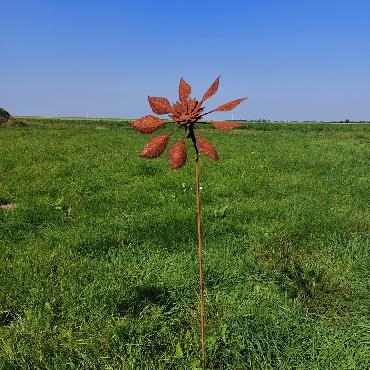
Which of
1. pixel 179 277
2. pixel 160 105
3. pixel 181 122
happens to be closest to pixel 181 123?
pixel 181 122

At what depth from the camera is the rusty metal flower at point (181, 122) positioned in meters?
1.98

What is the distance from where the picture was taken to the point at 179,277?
4570 mm

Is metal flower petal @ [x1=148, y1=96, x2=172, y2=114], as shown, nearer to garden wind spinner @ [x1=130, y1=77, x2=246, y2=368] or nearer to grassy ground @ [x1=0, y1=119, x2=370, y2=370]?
garden wind spinner @ [x1=130, y1=77, x2=246, y2=368]

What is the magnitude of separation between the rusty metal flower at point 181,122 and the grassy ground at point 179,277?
187cm

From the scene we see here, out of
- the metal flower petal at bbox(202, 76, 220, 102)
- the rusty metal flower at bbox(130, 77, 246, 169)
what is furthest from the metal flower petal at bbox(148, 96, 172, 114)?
the metal flower petal at bbox(202, 76, 220, 102)

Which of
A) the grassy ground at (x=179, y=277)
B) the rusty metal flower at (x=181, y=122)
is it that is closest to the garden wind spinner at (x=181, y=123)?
the rusty metal flower at (x=181, y=122)

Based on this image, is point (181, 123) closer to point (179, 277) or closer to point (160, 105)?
point (160, 105)

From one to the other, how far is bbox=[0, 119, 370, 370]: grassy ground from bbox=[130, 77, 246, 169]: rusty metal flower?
6.14 ft

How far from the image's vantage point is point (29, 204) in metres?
8.41

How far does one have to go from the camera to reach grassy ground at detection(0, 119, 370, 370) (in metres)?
3.39

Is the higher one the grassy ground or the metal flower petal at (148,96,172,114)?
the metal flower petal at (148,96,172,114)

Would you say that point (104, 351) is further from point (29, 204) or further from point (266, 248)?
point (29, 204)

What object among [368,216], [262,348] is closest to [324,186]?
[368,216]

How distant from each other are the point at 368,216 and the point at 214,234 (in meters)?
3.00
